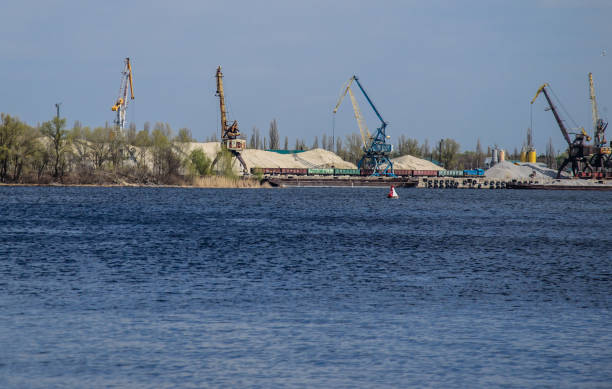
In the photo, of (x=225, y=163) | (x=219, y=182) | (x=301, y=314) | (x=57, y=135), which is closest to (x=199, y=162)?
(x=225, y=163)

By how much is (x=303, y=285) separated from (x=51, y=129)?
13771 centimetres

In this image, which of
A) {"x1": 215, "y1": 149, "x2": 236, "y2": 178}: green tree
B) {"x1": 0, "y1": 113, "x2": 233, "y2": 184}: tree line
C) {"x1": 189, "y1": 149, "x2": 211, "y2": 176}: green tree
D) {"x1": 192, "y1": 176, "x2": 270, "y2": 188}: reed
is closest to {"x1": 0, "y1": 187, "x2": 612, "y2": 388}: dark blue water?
{"x1": 0, "y1": 113, "x2": 233, "y2": 184}: tree line

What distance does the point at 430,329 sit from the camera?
19.9 m

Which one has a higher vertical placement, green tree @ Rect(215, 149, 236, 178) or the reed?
green tree @ Rect(215, 149, 236, 178)

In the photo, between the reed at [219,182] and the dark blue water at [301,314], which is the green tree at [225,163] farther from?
the dark blue water at [301,314]

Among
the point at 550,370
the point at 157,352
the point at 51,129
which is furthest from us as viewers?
the point at 51,129

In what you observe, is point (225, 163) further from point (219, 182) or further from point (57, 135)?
point (57, 135)

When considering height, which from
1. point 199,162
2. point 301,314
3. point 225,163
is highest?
point 199,162

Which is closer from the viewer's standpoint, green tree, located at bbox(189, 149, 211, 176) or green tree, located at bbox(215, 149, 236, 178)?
green tree, located at bbox(189, 149, 211, 176)

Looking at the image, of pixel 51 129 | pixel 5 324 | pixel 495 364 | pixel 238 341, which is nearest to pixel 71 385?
pixel 238 341

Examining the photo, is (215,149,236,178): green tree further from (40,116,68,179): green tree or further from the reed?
(40,116,68,179): green tree

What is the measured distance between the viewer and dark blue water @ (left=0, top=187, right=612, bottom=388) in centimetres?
1566

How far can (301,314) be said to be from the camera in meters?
21.8

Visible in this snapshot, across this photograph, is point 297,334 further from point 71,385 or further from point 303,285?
point 303,285
